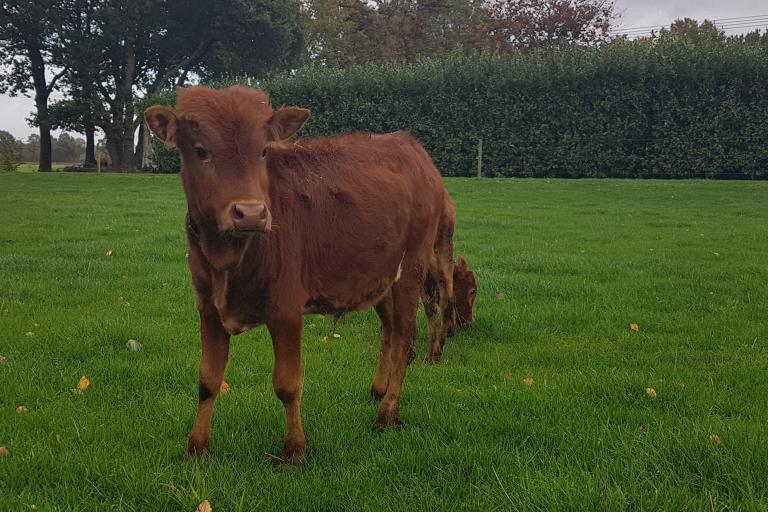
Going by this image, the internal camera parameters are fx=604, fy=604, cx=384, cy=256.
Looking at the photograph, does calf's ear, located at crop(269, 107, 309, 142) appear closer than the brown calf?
Yes

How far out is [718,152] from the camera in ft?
75.7

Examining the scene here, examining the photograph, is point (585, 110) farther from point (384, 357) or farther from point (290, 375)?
point (290, 375)

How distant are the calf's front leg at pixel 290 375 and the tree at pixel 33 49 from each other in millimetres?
39400

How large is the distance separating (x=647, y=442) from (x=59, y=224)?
43.0ft

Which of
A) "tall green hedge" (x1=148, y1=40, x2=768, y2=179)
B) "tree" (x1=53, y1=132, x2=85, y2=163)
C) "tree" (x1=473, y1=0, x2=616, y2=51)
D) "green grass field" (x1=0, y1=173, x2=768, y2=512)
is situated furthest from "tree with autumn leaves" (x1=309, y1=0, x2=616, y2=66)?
"tree" (x1=53, y1=132, x2=85, y2=163)

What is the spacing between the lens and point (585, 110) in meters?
24.5

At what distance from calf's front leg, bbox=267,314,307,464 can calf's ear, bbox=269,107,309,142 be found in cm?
103

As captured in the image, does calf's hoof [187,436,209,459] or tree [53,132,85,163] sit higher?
tree [53,132,85,163]

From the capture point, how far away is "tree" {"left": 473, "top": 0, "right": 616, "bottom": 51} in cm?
4366

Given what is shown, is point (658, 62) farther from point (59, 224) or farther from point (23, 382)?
point (23, 382)

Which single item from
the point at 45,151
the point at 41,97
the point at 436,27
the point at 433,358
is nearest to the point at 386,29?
the point at 436,27

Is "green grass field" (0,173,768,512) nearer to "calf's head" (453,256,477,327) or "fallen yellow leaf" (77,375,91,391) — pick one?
"fallen yellow leaf" (77,375,91,391)

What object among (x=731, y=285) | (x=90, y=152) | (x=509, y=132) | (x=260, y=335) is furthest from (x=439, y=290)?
(x=90, y=152)

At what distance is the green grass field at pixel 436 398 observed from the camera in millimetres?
3176
